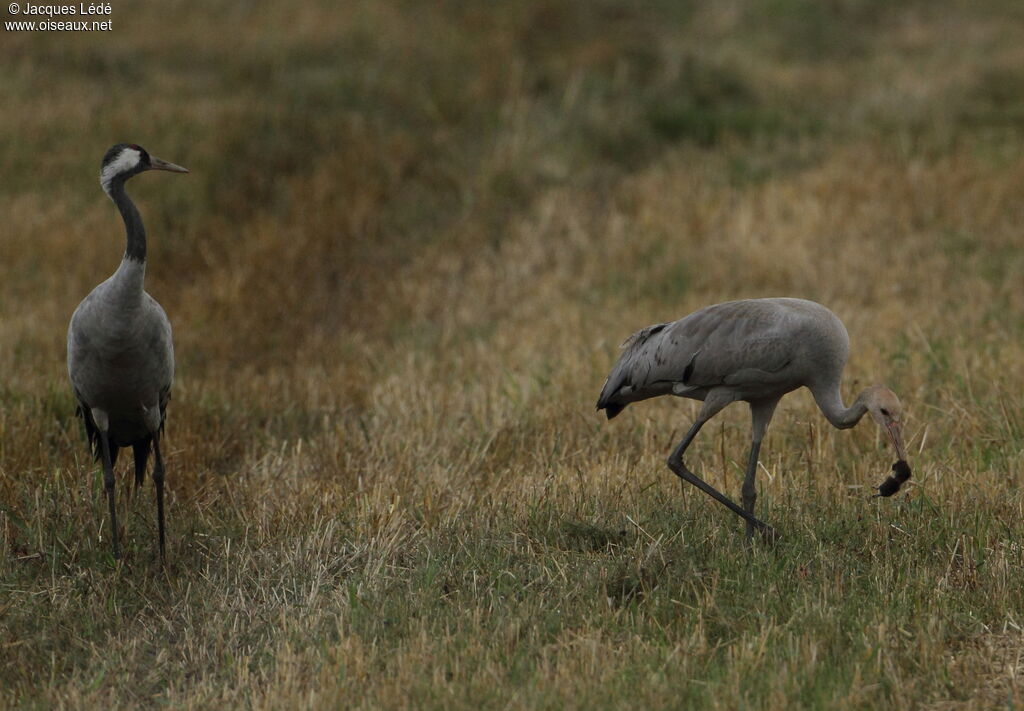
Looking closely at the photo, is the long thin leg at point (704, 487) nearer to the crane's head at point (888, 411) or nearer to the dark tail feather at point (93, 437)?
the crane's head at point (888, 411)

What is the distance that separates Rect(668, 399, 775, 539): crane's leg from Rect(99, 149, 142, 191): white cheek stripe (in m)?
2.68

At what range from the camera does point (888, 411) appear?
Answer: 16.3ft

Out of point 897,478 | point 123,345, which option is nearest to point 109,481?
point 123,345

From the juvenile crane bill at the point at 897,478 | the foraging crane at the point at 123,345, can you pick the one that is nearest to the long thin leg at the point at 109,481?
the foraging crane at the point at 123,345

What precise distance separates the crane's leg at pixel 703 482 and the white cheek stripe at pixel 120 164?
8.79 feet

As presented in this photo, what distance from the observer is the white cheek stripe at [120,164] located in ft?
17.5

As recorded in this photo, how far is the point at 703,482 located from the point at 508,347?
11.6 feet

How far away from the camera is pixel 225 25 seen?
603 inches

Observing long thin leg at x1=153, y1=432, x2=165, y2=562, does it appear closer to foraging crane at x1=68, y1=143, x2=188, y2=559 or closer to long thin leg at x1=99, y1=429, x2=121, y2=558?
foraging crane at x1=68, y1=143, x2=188, y2=559

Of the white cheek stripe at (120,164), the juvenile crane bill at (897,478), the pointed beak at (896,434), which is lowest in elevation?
the juvenile crane bill at (897,478)

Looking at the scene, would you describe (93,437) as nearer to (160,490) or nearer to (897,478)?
(160,490)

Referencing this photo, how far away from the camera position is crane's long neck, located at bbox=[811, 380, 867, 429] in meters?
5.17

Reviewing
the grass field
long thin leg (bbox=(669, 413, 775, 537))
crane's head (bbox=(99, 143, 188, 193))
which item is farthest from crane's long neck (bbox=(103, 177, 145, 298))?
long thin leg (bbox=(669, 413, 775, 537))

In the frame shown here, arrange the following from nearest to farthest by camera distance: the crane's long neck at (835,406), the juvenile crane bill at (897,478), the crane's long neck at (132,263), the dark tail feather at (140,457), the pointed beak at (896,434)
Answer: the juvenile crane bill at (897,478)
the pointed beak at (896,434)
the crane's long neck at (132,263)
the crane's long neck at (835,406)
the dark tail feather at (140,457)
